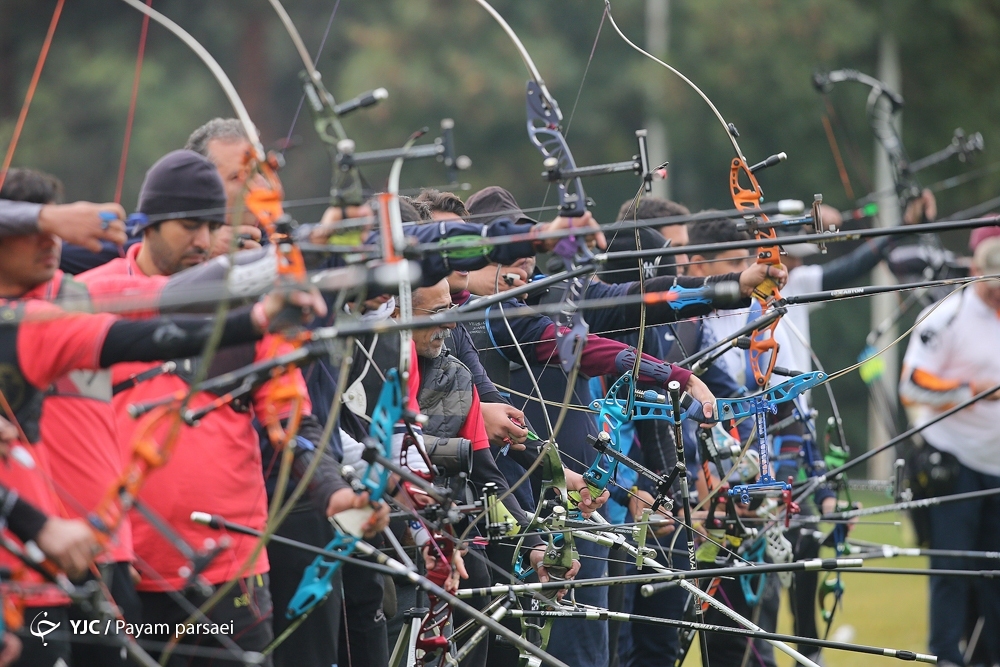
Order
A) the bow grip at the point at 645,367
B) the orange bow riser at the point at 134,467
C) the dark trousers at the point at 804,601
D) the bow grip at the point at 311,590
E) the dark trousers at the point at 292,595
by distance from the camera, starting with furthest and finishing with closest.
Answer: the dark trousers at the point at 804,601
the bow grip at the point at 645,367
the dark trousers at the point at 292,595
the bow grip at the point at 311,590
the orange bow riser at the point at 134,467

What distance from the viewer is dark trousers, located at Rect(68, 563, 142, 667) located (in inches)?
133

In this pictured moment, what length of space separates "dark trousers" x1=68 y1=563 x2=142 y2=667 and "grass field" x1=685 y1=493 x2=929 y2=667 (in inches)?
137

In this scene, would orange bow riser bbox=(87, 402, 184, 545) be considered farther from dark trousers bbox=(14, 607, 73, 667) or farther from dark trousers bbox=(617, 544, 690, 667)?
dark trousers bbox=(617, 544, 690, 667)

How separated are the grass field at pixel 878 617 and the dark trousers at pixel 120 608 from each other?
3.49 m

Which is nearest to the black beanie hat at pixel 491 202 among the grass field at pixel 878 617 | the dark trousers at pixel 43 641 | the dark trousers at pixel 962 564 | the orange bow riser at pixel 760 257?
the orange bow riser at pixel 760 257

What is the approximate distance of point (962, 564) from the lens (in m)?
7.37

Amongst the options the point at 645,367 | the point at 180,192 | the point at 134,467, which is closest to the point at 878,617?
the point at 645,367

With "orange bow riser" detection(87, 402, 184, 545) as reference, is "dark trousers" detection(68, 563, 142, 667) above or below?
below

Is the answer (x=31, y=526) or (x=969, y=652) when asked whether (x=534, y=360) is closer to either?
(x=31, y=526)

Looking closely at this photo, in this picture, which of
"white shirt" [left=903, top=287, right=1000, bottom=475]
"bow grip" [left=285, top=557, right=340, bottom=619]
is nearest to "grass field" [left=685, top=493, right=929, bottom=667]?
"white shirt" [left=903, top=287, right=1000, bottom=475]

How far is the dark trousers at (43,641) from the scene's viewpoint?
3.17m

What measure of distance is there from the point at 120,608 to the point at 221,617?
1.02 ft

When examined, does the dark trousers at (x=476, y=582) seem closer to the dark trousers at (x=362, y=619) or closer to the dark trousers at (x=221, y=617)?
the dark trousers at (x=362, y=619)

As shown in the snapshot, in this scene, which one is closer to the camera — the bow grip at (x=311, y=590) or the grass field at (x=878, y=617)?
the bow grip at (x=311, y=590)
